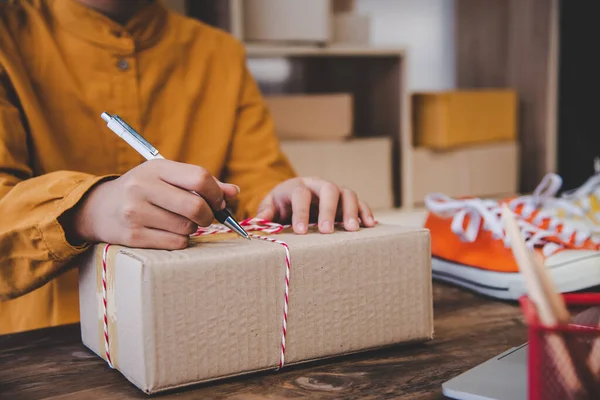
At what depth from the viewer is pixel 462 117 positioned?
262 centimetres

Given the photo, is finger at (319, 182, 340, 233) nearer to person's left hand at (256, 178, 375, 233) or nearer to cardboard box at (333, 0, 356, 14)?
person's left hand at (256, 178, 375, 233)

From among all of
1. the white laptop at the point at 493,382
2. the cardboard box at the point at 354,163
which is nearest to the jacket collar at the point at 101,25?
the white laptop at the point at 493,382

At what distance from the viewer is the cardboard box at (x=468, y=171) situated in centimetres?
263

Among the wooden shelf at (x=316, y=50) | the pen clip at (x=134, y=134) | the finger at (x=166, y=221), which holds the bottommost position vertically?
the finger at (x=166, y=221)

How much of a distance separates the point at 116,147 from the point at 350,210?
50 cm

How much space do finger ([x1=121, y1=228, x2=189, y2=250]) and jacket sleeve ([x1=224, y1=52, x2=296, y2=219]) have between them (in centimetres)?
58

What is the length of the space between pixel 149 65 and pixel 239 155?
0.23 m

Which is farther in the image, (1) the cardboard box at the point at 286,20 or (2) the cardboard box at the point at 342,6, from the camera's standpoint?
(2) the cardboard box at the point at 342,6

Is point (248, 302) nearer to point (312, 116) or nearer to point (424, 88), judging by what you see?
point (312, 116)

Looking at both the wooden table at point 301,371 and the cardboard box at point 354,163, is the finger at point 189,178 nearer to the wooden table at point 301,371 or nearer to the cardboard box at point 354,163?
the wooden table at point 301,371

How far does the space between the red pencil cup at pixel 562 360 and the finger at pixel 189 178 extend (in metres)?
0.32

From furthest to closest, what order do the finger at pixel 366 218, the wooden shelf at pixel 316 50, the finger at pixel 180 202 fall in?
the wooden shelf at pixel 316 50 < the finger at pixel 366 218 < the finger at pixel 180 202

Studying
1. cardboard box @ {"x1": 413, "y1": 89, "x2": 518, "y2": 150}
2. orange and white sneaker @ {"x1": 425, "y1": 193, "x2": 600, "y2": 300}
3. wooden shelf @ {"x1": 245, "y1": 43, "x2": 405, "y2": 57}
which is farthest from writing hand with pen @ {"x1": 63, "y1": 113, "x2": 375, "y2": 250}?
cardboard box @ {"x1": 413, "y1": 89, "x2": 518, "y2": 150}

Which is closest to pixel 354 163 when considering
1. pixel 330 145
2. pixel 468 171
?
pixel 330 145
